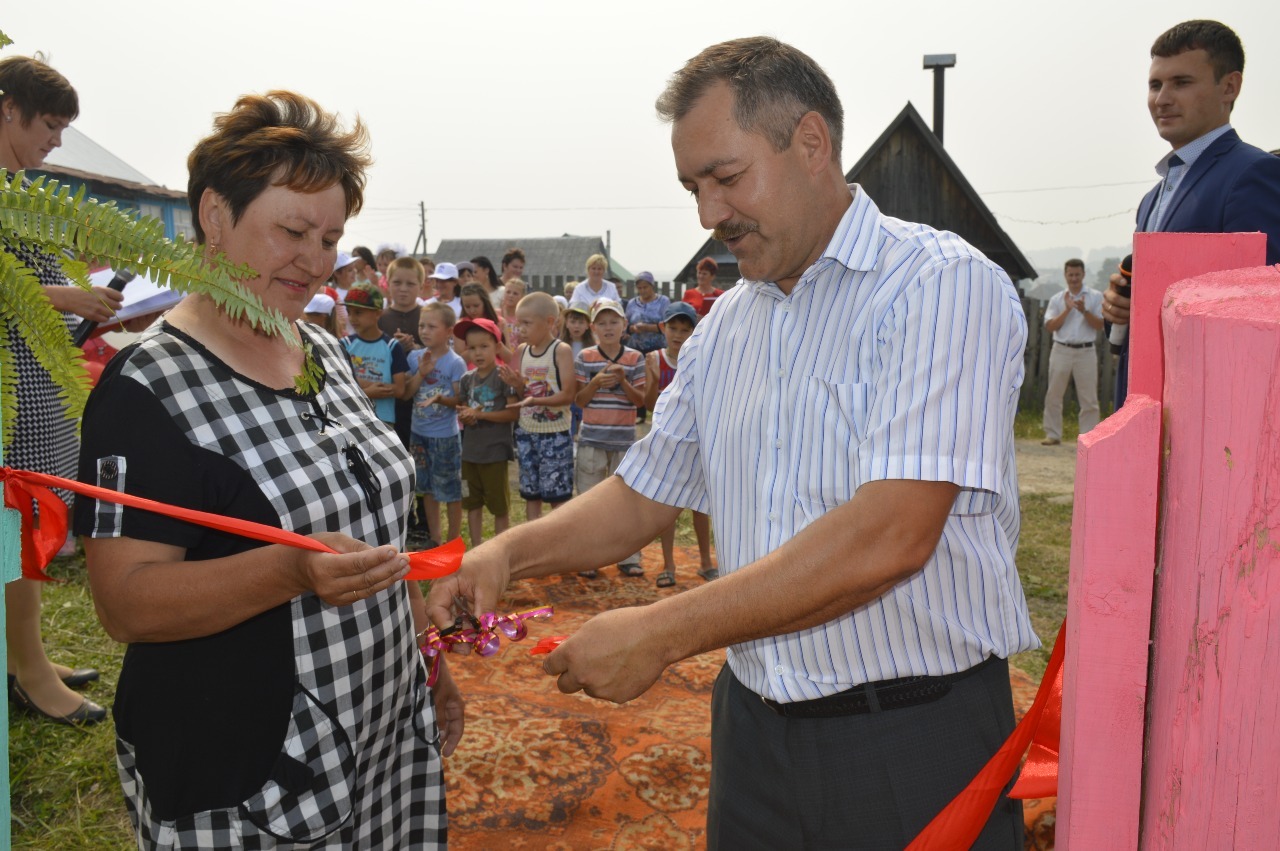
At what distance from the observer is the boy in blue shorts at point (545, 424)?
266 inches

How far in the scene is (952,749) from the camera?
1.78 metres

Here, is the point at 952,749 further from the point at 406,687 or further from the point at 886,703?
the point at 406,687

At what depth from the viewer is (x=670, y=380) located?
6.70 m

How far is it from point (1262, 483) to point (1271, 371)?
0.09 meters

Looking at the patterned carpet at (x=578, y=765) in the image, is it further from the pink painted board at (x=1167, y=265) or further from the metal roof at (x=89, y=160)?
the metal roof at (x=89, y=160)

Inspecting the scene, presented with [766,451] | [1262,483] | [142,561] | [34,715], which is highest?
[1262,483]

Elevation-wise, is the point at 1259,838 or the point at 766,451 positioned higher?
the point at 766,451

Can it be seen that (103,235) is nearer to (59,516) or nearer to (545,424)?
(59,516)

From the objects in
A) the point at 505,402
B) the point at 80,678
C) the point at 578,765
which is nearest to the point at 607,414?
the point at 505,402

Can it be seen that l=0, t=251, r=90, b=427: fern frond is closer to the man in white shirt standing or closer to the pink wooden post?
the pink wooden post

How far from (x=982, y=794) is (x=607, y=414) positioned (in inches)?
215

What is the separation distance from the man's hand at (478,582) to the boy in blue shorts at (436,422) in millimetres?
4767

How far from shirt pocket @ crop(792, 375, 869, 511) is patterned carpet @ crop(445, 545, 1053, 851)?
2.22m

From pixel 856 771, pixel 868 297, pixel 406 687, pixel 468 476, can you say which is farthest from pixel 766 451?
pixel 468 476
